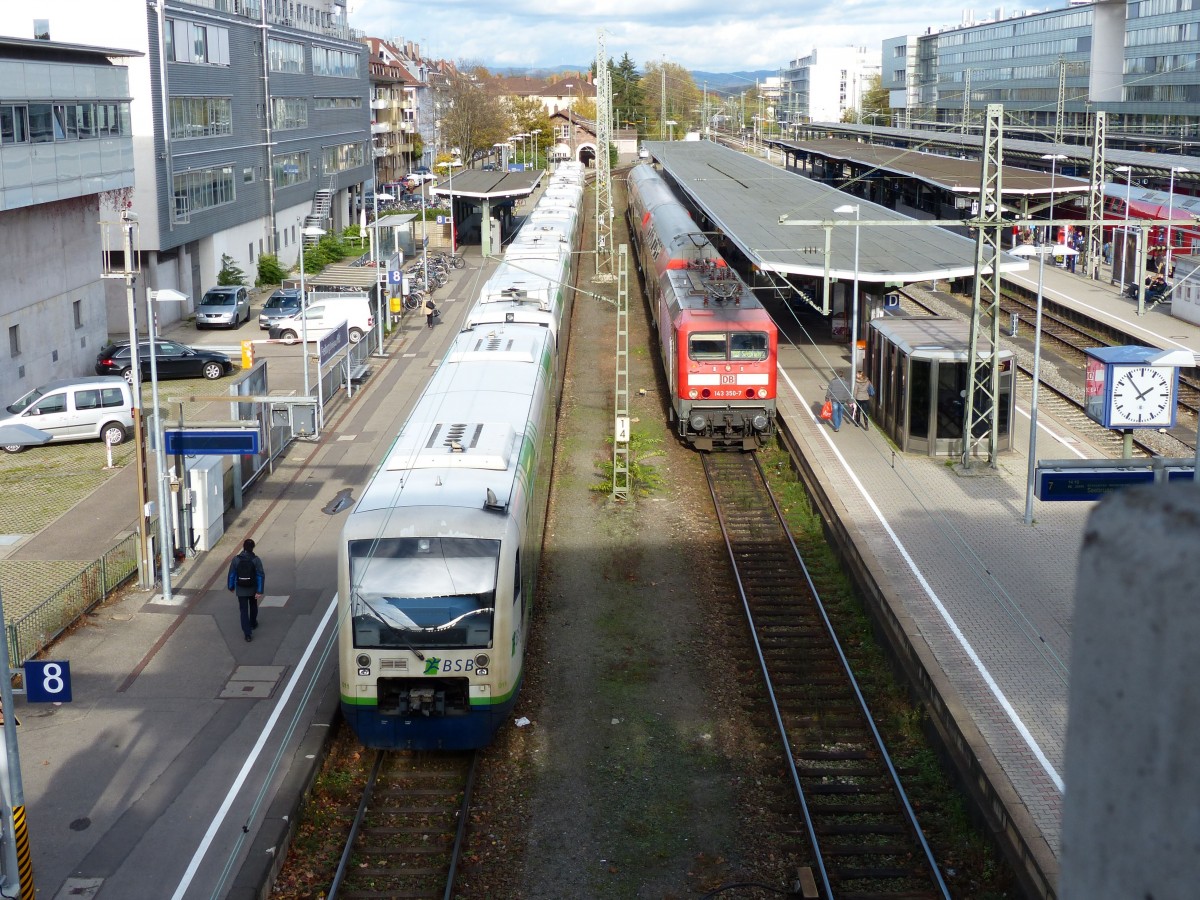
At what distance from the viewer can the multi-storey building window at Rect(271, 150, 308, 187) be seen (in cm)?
4869

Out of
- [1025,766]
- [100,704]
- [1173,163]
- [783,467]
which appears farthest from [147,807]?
[1173,163]

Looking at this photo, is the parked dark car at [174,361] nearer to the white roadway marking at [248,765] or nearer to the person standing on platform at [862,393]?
the person standing on platform at [862,393]

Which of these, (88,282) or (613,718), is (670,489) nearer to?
(613,718)

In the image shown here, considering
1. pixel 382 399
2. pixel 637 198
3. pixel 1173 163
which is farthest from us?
pixel 637 198

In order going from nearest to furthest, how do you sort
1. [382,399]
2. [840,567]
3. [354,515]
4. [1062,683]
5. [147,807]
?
[147,807] < [354,515] < [1062,683] < [840,567] < [382,399]

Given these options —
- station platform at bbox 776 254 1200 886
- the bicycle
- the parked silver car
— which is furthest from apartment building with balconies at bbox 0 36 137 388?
the bicycle

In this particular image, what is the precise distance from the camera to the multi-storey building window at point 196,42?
37.7 m

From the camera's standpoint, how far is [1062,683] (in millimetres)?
12500

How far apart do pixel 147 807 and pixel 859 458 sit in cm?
1433

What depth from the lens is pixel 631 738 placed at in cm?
1226

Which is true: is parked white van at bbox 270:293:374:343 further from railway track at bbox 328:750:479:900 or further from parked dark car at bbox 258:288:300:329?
railway track at bbox 328:750:479:900

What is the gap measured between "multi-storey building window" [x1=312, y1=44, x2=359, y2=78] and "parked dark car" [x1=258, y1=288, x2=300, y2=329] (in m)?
20.3

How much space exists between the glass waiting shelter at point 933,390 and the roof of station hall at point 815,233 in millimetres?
2124

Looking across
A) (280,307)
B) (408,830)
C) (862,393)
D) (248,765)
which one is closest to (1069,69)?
(280,307)
